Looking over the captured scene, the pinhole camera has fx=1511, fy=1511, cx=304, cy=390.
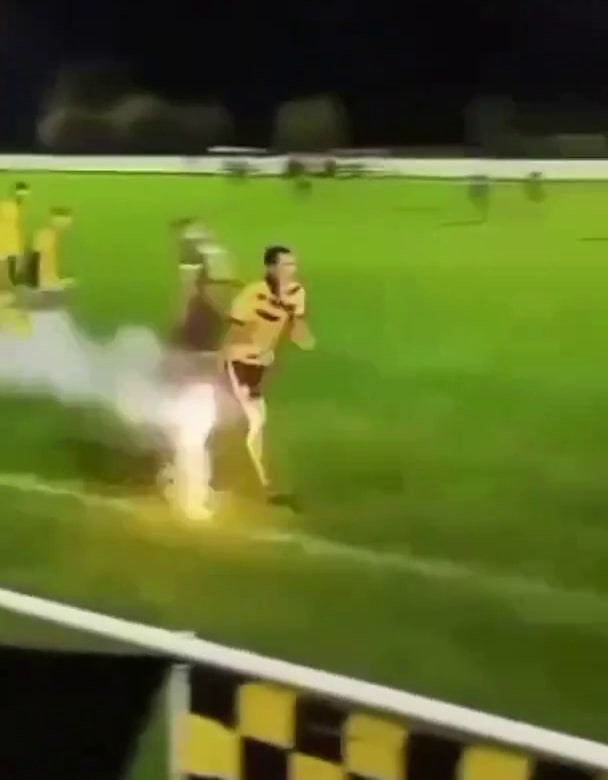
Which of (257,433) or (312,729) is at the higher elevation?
(257,433)

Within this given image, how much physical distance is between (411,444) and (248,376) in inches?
4.8

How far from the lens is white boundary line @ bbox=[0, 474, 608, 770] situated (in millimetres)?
811

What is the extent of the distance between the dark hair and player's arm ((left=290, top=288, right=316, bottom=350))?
3 centimetres

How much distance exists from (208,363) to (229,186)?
0.36 ft

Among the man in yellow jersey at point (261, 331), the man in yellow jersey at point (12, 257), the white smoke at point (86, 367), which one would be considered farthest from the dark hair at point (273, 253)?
the man in yellow jersey at point (12, 257)

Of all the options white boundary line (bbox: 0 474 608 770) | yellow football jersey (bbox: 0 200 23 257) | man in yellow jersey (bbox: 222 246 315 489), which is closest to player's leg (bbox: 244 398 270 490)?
man in yellow jersey (bbox: 222 246 315 489)

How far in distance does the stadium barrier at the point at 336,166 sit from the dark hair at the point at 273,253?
43 mm

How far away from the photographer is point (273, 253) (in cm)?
89

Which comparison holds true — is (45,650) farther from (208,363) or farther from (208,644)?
(208,363)

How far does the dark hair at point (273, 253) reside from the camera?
2.91ft

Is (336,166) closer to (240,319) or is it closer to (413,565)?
(240,319)

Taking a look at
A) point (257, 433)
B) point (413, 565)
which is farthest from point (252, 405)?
point (413, 565)

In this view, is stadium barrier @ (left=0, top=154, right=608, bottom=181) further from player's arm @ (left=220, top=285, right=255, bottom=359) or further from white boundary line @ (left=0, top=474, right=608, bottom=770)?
white boundary line @ (left=0, top=474, right=608, bottom=770)

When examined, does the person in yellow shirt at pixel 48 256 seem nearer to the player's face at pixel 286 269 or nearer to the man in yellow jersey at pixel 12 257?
the man in yellow jersey at pixel 12 257
